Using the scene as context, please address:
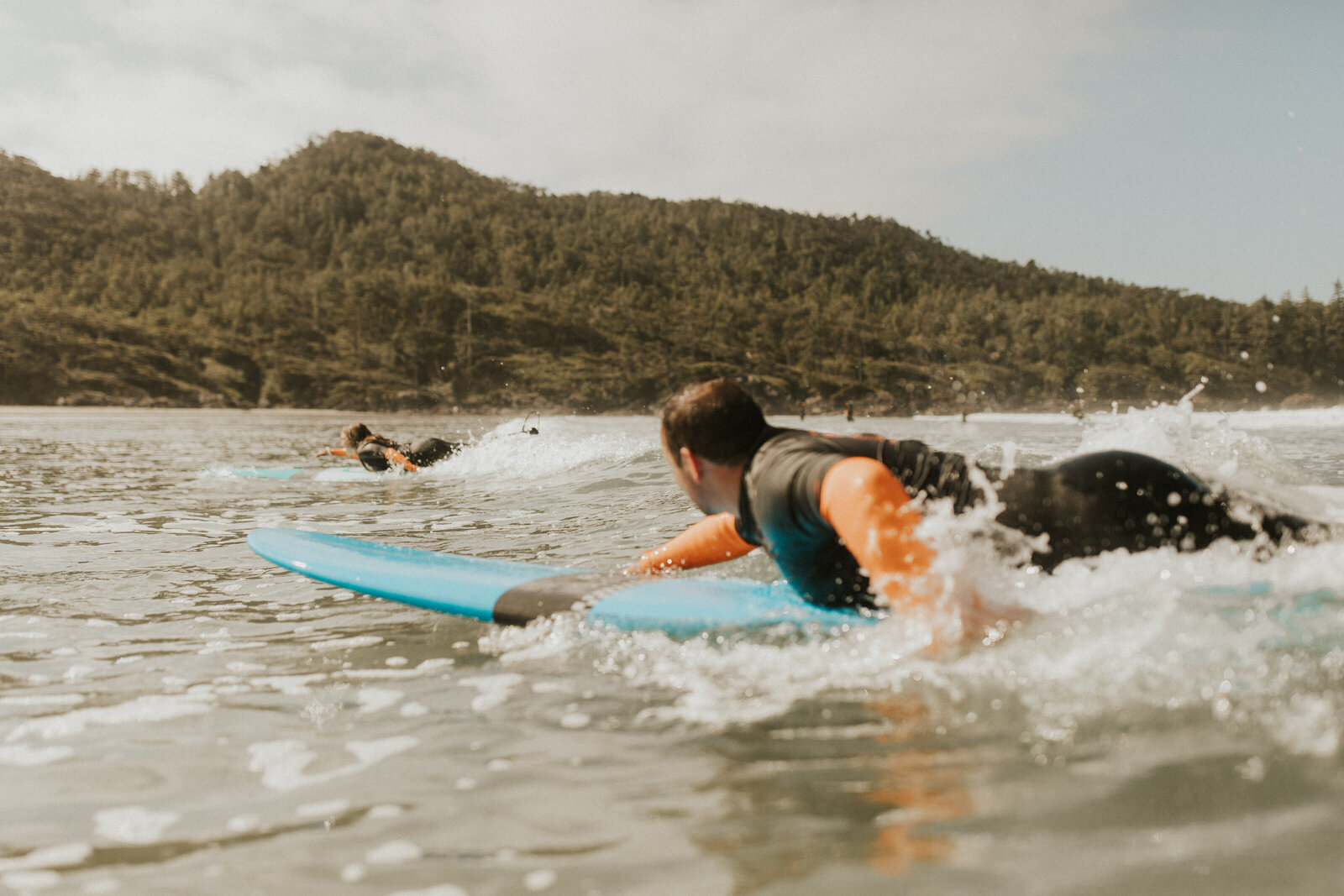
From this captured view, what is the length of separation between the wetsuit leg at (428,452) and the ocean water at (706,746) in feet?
27.1

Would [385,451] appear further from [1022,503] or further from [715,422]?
[1022,503]

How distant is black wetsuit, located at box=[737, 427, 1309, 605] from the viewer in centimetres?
313

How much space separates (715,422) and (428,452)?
35.4ft

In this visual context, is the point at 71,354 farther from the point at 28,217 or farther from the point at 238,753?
the point at 238,753

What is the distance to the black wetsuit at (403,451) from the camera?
40.3 feet

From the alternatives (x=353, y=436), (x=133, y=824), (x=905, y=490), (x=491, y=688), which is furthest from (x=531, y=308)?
(x=133, y=824)

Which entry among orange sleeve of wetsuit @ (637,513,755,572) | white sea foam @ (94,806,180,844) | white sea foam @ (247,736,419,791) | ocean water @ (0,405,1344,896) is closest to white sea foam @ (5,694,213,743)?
ocean water @ (0,405,1344,896)

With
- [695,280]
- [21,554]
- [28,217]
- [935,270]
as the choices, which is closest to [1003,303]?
[935,270]

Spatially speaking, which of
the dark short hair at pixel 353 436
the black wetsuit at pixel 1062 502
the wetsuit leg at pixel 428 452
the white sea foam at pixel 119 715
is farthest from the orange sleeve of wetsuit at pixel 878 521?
the dark short hair at pixel 353 436

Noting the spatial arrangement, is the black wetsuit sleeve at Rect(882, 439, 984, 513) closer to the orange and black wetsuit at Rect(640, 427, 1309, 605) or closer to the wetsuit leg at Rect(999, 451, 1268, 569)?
the orange and black wetsuit at Rect(640, 427, 1309, 605)

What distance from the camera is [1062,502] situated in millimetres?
3209

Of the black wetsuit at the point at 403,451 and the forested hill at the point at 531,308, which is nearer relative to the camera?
the black wetsuit at the point at 403,451

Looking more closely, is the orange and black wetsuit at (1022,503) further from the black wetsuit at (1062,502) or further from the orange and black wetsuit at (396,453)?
the orange and black wetsuit at (396,453)

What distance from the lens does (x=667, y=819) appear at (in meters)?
2.14
